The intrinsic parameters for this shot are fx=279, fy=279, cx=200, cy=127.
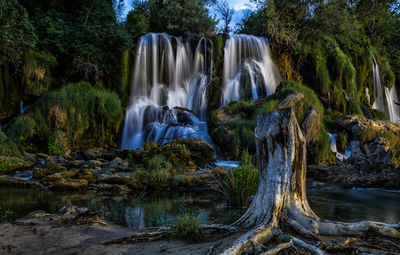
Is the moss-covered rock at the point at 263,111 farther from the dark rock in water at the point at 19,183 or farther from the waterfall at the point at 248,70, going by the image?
the dark rock in water at the point at 19,183

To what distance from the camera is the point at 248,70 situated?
59.9 ft

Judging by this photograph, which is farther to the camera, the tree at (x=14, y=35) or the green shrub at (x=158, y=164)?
the tree at (x=14, y=35)

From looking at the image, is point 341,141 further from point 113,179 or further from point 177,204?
point 113,179

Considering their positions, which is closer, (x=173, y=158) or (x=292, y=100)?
(x=173, y=158)

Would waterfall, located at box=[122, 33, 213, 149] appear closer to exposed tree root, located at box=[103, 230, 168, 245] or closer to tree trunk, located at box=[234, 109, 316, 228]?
Answer: tree trunk, located at box=[234, 109, 316, 228]

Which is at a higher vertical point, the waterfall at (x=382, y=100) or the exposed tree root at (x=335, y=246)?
the waterfall at (x=382, y=100)

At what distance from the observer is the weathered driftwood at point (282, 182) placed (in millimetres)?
3328

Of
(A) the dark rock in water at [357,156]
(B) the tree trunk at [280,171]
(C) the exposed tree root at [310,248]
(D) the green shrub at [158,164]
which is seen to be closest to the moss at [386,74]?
(A) the dark rock in water at [357,156]

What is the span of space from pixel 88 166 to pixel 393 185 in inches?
385

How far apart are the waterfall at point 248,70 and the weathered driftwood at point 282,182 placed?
513 inches

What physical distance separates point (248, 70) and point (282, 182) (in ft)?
51.0

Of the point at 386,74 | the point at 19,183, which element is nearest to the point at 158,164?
the point at 19,183

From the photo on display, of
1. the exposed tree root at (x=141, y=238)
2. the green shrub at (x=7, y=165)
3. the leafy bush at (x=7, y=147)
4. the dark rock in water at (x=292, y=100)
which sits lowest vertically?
the exposed tree root at (x=141, y=238)

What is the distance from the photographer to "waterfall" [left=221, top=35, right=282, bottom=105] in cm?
1784
